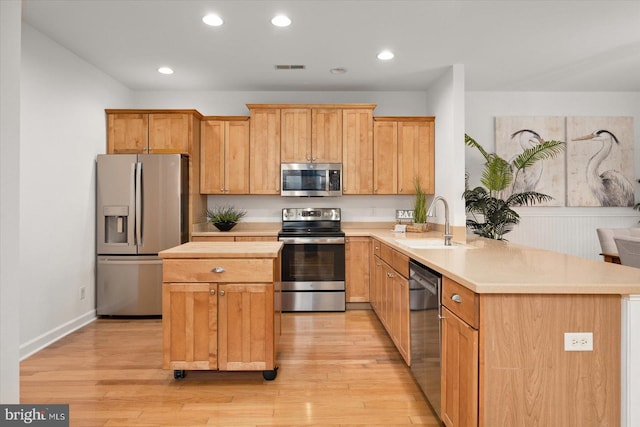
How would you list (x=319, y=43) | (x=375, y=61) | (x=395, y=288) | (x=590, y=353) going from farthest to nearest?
(x=375, y=61), (x=319, y=43), (x=395, y=288), (x=590, y=353)

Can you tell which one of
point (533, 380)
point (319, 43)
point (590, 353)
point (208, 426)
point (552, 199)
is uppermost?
point (319, 43)

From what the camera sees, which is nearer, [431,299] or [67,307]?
[431,299]

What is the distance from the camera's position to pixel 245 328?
255 centimetres

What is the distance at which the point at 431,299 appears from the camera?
7.09 ft

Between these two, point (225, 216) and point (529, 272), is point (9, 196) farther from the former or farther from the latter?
point (225, 216)

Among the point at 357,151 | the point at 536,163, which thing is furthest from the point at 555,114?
the point at 357,151

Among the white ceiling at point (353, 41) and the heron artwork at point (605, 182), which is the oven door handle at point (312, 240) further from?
the heron artwork at point (605, 182)

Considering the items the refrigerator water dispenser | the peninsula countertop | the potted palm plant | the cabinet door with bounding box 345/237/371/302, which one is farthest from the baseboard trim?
the potted palm plant

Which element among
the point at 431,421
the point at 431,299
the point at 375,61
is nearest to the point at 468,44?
the point at 375,61

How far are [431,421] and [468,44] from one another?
3187 mm

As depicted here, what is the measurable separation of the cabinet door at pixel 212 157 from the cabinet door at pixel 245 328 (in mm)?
2448

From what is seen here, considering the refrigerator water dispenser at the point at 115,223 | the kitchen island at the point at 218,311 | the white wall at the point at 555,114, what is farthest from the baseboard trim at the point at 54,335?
the white wall at the point at 555,114

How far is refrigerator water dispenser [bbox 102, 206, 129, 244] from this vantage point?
164 inches

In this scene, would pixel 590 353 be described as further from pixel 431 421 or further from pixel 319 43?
pixel 319 43
